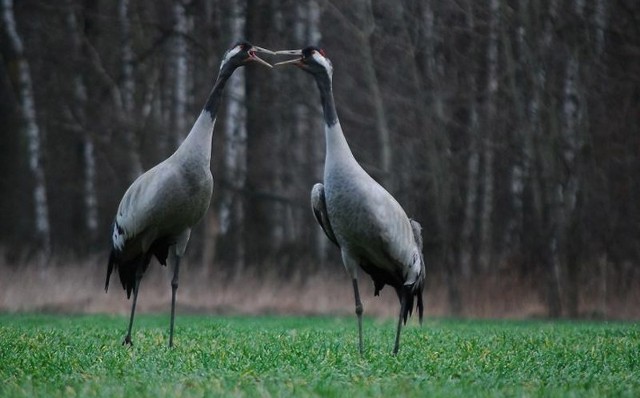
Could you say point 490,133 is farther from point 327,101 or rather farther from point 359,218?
point 359,218

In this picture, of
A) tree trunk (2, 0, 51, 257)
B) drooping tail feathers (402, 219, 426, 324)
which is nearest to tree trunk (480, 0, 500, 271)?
tree trunk (2, 0, 51, 257)

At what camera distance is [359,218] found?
29.2 ft

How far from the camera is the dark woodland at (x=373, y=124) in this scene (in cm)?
1995

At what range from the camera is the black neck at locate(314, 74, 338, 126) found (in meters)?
9.12

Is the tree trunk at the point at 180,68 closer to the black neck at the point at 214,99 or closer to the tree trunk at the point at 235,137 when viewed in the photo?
the tree trunk at the point at 235,137

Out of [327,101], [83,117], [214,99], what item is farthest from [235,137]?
[327,101]

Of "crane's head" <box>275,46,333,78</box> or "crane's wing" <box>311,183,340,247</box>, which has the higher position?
"crane's head" <box>275,46,333,78</box>

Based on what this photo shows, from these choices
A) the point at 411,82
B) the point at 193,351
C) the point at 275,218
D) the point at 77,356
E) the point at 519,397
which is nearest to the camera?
the point at 519,397

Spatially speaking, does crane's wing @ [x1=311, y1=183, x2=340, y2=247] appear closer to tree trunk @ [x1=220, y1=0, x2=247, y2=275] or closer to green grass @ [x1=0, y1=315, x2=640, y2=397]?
green grass @ [x1=0, y1=315, x2=640, y2=397]

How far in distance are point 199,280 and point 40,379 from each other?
12.5 m

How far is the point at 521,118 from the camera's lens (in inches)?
790

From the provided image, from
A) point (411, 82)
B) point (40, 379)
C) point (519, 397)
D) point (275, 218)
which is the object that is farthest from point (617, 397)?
point (275, 218)

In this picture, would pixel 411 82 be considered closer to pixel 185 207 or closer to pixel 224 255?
pixel 224 255

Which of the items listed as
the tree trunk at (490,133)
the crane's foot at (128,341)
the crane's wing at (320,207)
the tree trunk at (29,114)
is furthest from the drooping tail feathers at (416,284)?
the tree trunk at (29,114)
